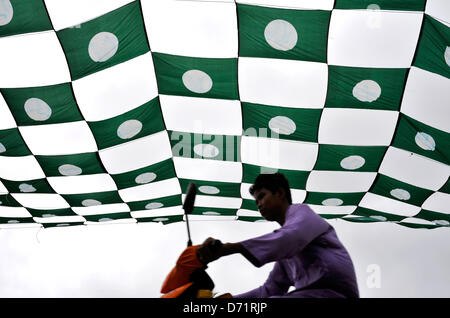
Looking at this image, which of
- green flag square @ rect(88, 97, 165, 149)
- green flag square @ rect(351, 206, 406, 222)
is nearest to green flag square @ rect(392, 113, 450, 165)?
green flag square @ rect(351, 206, 406, 222)

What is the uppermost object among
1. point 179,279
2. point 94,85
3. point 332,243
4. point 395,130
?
point 94,85

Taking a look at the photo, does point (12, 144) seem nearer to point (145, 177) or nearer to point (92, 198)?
point (92, 198)

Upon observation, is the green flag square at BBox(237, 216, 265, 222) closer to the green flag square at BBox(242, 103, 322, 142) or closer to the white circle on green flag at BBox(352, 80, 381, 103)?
the green flag square at BBox(242, 103, 322, 142)

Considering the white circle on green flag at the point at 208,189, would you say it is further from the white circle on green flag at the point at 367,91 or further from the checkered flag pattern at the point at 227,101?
the white circle on green flag at the point at 367,91

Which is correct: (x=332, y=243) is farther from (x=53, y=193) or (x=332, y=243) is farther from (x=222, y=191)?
(x=53, y=193)

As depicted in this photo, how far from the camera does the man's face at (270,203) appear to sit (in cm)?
185

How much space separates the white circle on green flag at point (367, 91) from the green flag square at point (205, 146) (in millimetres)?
1710

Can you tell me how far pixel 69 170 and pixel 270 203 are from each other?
4.79m

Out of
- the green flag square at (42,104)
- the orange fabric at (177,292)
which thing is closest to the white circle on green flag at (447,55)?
the orange fabric at (177,292)

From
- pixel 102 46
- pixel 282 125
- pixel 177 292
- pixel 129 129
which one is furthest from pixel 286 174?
pixel 177 292

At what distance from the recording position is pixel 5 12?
3.68 metres

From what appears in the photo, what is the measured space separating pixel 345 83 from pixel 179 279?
3.57 m

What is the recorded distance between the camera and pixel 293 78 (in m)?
4.51
